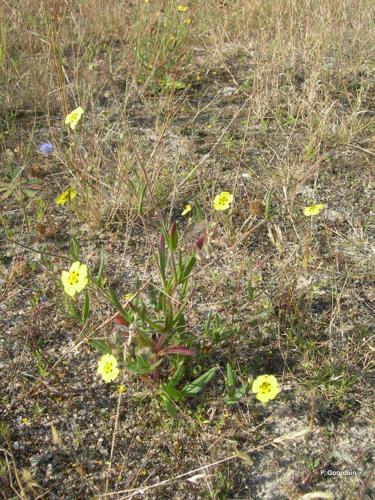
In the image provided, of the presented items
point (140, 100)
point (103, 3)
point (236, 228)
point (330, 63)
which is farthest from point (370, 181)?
point (103, 3)

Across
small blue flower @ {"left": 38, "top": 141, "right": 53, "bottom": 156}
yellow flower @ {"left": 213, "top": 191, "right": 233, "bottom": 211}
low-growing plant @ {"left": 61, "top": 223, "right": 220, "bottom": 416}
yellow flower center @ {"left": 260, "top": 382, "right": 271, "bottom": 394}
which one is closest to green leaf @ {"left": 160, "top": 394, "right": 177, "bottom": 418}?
low-growing plant @ {"left": 61, "top": 223, "right": 220, "bottom": 416}

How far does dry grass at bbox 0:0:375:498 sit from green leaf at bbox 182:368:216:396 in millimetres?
86

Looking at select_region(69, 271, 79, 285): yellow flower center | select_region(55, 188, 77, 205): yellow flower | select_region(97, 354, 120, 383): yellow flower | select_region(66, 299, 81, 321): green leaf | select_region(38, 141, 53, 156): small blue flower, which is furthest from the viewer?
select_region(38, 141, 53, 156): small blue flower

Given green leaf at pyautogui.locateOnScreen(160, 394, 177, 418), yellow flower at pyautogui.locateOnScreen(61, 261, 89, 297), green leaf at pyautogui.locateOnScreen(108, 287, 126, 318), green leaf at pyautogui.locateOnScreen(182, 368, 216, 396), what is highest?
yellow flower at pyautogui.locateOnScreen(61, 261, 89, 297)

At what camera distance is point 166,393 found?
1.54m

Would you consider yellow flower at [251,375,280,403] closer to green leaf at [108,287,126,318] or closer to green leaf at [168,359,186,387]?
green leaf at [168,359,186,387]

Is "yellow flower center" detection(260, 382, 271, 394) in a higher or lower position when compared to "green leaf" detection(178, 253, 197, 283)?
lower

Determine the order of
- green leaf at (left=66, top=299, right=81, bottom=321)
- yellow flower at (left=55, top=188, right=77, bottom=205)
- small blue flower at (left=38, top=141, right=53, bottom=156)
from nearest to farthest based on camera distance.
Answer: green leaf at (left=66, top=299, right=81, bottom=321) → yellow flower at (left=55, top=188, right=77, bottom=205) → small blue flower at (left=38, top=141, right=53, bottom=156)

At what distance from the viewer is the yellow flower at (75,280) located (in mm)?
1531

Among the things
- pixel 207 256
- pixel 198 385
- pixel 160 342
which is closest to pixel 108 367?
pixel 160 342

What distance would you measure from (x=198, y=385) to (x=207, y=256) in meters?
0.61

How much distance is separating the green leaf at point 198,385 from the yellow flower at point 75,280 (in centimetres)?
46

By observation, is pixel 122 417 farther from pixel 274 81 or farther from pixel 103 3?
pixel 103 3

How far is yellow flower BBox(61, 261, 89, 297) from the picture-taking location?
1.53m
